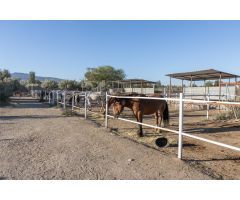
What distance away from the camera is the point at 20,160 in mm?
4207

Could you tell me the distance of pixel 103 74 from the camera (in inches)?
2426

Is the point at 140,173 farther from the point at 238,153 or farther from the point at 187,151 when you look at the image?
the point at 238,153

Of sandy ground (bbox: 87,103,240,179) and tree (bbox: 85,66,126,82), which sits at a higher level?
tree (bbox: 85,66,126,82)

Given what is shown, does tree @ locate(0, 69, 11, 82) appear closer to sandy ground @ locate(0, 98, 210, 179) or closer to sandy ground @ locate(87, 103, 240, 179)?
sandy ground @ locate(0, 98, 210, 179)

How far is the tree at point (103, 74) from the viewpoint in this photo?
61.3m

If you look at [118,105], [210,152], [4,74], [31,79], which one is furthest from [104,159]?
[31,79]

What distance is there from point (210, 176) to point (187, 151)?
1721 millimetres

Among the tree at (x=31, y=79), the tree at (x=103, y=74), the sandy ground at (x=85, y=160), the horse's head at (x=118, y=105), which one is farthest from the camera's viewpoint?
the tree at (x=31, y=79)

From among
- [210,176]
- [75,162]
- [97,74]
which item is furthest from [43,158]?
[97,74]

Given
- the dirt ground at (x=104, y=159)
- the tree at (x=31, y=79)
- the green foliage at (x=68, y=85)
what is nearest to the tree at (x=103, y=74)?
the green foliage at (x=68, y=85)

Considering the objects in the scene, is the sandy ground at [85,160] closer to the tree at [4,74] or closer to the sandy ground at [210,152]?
the sandy ground at [210,152]

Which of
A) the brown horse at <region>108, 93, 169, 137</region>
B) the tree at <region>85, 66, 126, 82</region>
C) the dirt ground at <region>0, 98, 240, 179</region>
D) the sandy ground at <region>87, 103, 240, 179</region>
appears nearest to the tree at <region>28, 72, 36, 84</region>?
the tree at <region>85, 66, 126, 82</region>

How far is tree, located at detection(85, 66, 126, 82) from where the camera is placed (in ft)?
201

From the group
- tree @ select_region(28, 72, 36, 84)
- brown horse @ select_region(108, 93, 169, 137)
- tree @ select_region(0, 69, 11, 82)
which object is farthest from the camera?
tree @ select_region(28, 72, 36, 84)
